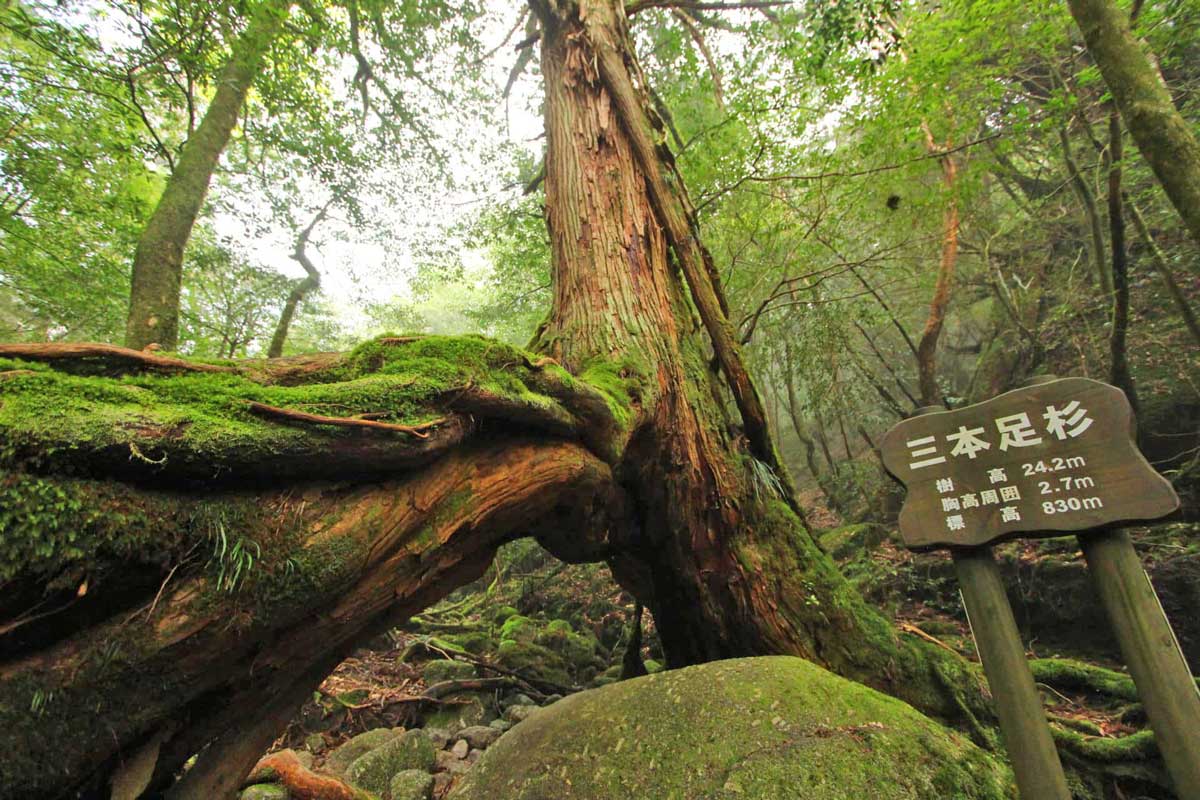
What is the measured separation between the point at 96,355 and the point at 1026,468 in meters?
3.69

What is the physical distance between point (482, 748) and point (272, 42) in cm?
647

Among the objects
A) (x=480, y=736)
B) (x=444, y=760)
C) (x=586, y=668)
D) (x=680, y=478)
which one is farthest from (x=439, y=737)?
(x=680, y=478)

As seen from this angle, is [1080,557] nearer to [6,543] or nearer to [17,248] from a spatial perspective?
[6,543]

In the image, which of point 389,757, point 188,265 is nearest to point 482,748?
point 389,757

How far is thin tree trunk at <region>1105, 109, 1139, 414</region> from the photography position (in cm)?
443

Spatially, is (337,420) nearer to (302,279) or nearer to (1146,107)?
(1146,107)

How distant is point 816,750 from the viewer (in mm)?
1936

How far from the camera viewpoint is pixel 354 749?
3479mm

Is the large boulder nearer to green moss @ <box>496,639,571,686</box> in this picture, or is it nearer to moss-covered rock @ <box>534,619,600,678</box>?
green moss @ <box>496,639,571,686</box>

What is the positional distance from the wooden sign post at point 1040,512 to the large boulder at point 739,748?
1.45 feet

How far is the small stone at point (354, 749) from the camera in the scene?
3289 mm

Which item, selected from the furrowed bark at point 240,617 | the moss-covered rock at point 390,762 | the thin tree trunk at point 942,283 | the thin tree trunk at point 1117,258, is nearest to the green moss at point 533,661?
the moss-covered rock at point 390,762

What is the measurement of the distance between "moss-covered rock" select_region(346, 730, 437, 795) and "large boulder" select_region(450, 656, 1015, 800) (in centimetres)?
97

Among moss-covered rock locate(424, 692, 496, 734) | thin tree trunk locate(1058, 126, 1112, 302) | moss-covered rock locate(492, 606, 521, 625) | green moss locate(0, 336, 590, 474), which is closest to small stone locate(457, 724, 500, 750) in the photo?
moss-covered rock locate(424, 692, 496, 734)
